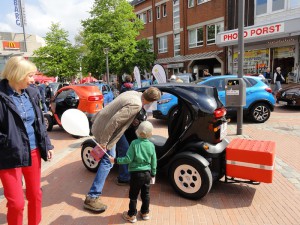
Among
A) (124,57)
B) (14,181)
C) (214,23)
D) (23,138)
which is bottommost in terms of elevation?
(14,181)

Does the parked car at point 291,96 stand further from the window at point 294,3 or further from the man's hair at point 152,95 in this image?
the man's hair at point 152,95

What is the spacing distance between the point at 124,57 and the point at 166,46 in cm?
565

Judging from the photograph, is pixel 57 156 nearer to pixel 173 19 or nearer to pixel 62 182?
pixel 62 182

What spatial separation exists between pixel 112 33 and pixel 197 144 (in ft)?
68.4

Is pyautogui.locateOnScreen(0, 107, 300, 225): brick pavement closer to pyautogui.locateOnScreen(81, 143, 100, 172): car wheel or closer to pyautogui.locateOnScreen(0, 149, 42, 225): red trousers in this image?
pyautogui.locateOnScreen(81, 143, 100, 172): car wheel

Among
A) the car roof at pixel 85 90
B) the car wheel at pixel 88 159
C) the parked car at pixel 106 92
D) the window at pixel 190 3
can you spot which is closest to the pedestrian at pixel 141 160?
the car wheel at pixel 88 159

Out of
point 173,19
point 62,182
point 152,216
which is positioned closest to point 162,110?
point 62,182

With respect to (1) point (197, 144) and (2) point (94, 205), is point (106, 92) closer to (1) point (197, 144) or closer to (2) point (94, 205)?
(1) point (197, 144)

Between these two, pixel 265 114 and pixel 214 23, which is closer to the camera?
pixel 265 114

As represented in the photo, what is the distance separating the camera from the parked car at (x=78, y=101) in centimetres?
777

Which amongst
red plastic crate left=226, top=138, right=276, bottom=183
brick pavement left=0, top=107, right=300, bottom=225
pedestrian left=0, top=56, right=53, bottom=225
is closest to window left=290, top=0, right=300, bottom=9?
brick pavement left=0, top=107, right=300, bottom=225

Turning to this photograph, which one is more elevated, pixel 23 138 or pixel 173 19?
pixel 173 19

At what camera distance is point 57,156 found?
5.85 m

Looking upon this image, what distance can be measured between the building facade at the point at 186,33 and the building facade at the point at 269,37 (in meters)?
1.72
